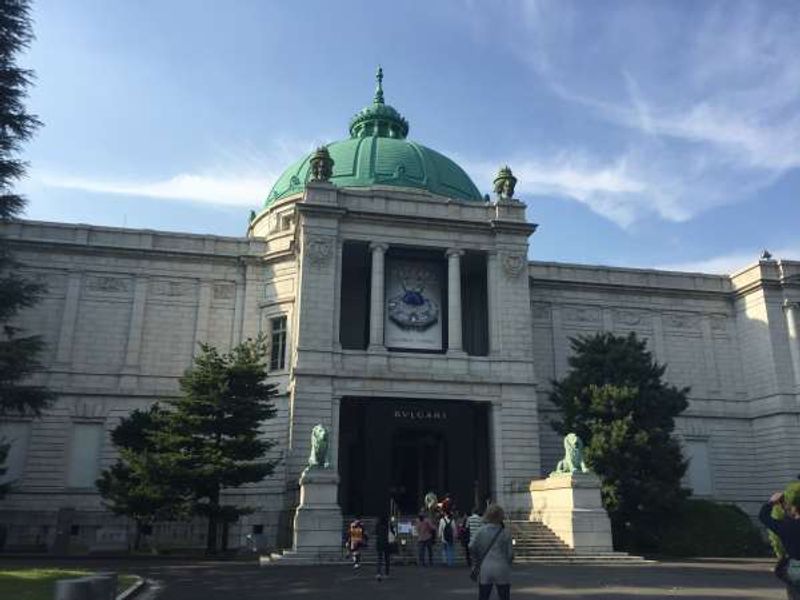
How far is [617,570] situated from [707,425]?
21.0 m

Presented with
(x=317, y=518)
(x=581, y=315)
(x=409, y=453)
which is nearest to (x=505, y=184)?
(x=581, y=315)

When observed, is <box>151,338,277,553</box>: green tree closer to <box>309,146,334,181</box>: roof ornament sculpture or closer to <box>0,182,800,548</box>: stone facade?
<box>0,182,800,548</box>: stone facade

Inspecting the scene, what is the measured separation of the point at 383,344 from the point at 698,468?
64.2ft

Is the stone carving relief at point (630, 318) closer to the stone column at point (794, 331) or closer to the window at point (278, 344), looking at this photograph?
the stone column at point (794, 331)

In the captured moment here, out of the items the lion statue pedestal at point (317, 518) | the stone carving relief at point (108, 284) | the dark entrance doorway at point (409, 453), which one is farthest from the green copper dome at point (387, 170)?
the lion statue pedestal at point (317, 518)

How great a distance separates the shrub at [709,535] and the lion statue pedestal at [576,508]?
5.75 meters

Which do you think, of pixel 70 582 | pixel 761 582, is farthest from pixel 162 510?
pixel 761 582

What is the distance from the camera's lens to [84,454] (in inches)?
1289

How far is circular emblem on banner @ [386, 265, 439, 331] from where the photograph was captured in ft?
109

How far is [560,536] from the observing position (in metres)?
25.6

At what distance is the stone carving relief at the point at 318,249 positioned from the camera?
104 ft

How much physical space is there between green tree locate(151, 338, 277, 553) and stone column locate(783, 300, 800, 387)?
27842 mm

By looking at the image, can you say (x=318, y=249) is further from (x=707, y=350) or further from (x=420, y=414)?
(x=707, y=350)

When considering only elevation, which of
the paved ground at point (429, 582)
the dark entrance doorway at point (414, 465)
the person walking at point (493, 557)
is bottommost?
the paved ground at point (429, 582)
